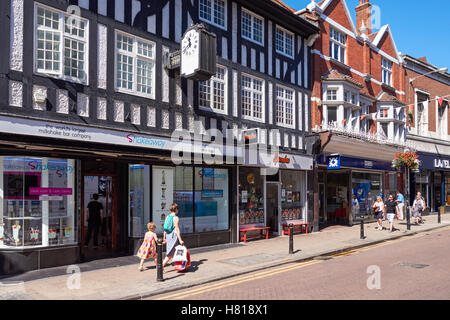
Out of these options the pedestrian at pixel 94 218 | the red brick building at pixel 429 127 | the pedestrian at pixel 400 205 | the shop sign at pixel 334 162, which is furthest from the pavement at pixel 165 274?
the red brick building at pixel 429 127

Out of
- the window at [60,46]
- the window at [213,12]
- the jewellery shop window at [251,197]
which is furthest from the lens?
the jewellery shop window at [251,197]

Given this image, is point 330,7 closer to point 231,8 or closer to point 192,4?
point 231,8

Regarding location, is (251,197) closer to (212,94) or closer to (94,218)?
(212,94)

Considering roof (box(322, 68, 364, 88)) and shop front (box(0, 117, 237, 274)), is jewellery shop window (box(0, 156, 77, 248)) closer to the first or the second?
shop front (box(0, 117, 237, 274))

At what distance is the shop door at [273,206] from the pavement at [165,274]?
1.93 metres

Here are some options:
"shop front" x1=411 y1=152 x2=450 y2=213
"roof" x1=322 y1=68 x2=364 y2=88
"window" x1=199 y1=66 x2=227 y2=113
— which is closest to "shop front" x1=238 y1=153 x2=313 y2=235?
"window" x1=199 y1=66 x2=227 y2=113

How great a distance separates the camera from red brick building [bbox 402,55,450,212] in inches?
1020

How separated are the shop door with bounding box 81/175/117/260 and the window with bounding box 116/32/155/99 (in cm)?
283

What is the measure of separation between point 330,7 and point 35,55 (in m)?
15.5

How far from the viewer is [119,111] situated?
420 inches

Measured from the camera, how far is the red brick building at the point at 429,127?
85.0ft

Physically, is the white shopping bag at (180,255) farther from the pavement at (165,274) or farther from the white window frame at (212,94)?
the white window frame at (212,94)

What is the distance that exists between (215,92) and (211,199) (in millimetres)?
3852
